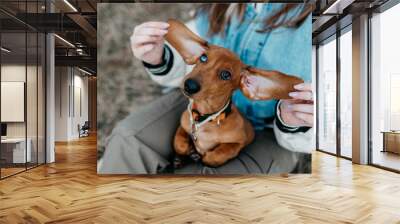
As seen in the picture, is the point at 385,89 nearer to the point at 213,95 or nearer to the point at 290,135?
the point at 290,135

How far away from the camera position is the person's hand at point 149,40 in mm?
6168

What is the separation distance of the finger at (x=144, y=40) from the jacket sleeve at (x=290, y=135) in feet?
7.55

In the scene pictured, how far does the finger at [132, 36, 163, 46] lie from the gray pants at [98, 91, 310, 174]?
0.92m

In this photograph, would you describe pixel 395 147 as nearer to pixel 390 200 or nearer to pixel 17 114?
pixel 390 200

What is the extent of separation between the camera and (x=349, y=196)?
15.8 feet

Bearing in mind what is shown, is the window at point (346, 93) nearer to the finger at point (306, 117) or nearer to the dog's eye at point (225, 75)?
the finger at point (306, 117)

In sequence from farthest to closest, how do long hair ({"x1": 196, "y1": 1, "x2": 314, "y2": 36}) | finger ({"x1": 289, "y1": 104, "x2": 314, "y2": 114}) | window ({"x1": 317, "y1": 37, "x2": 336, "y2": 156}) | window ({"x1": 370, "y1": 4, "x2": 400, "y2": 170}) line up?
window ({"x1": 317, "y1": 37, "x2": 336, "y2": 156}) < window ({"x1": 370, "y1": 4, "x2": 400, "y2": 170}) < long hair ({"x1": 196, "y1": 1, "x2": 314, "y2": 36}) < finger ({"x1": 289, "y1": 104, "x2": 314, "y2": 114})

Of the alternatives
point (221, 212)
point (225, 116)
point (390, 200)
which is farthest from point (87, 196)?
point (390, 200)

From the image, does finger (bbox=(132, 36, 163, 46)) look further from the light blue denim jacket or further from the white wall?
the white wall

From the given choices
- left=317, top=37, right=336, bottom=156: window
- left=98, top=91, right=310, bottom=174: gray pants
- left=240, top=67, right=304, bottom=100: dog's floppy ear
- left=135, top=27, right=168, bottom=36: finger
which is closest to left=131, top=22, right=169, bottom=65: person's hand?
left=135, top=27, right=168, bottom=36: finger

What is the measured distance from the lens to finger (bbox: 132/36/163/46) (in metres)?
6.19

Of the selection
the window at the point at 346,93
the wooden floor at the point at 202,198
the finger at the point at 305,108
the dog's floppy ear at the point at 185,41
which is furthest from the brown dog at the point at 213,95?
the window at the point at 346,93

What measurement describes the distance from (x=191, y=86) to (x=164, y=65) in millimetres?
575

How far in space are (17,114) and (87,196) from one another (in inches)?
108
